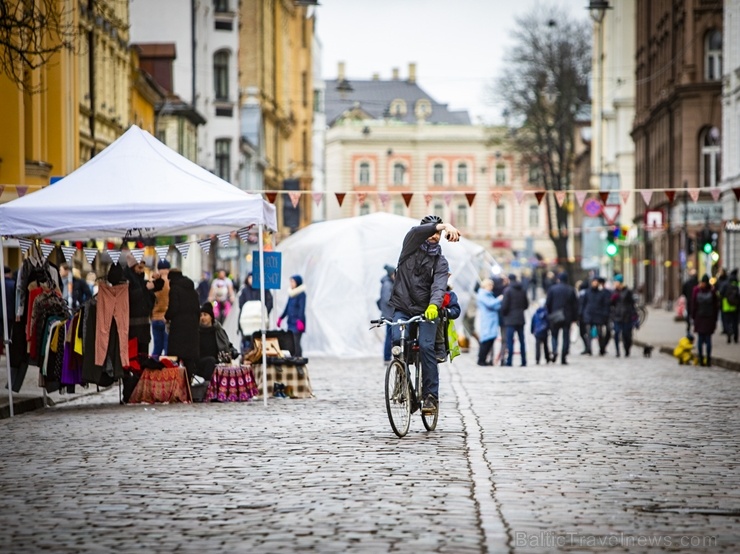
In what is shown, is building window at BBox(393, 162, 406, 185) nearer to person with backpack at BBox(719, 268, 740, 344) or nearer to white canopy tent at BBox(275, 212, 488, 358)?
person with backpack at BBox(719, 268, 740, 344)

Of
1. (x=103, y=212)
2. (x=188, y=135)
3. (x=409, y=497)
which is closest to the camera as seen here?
(x=409, y=497)

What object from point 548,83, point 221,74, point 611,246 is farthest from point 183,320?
point 221,74

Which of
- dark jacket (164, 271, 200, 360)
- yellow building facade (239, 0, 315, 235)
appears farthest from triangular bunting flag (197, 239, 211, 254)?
yellow building facade (239, 0, 315, 235)

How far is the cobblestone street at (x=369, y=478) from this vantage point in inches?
318

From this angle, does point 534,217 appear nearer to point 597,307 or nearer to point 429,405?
point 597,307

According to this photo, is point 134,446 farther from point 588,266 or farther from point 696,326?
point 588,266

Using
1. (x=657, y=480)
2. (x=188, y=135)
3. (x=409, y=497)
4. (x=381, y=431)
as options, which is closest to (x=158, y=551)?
(x=409, y=497)

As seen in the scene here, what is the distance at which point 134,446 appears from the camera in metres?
12.8

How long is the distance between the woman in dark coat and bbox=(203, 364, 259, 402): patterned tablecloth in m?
0.34

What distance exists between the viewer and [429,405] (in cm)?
1354

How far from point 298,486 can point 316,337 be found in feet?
79.7

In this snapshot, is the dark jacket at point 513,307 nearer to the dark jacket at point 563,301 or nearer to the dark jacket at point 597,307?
the dark jacket at point 563,301

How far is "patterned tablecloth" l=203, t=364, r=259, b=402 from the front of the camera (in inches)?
726

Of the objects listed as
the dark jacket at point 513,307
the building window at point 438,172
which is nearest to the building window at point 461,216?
the building window at point 438,172
